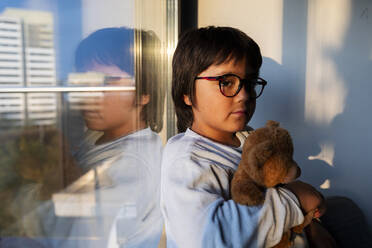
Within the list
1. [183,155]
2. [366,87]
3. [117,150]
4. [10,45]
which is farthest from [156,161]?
[366,87]

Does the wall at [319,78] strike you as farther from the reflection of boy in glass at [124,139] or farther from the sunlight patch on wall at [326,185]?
the reflection of boy in glass at [124,139]

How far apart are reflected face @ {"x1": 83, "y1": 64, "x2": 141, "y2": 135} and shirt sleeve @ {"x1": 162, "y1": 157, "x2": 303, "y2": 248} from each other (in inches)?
11.0

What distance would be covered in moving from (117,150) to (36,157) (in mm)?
385

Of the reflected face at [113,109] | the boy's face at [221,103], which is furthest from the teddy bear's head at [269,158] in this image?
the reflected face at [113,109]

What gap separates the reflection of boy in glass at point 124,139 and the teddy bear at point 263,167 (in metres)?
0.42

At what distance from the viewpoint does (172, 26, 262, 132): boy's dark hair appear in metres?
0.83

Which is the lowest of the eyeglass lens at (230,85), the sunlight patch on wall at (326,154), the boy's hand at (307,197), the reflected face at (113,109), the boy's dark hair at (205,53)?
the sunlight patch on wall at (326,154)

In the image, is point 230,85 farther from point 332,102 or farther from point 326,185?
point 326,185

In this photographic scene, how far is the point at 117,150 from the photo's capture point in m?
0.98

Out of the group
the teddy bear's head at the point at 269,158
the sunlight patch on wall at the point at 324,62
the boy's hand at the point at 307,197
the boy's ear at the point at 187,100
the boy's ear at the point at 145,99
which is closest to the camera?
the teddy bear's head at the point at 269,158

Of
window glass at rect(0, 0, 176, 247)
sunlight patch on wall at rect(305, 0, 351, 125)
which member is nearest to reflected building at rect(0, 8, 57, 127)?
window glass at rect(0, 0, 176, 247)

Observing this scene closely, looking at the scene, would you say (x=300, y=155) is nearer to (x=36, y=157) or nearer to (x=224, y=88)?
(x=224, y=88)

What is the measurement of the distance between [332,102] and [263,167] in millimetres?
1075

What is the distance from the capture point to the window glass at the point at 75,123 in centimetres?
57
